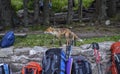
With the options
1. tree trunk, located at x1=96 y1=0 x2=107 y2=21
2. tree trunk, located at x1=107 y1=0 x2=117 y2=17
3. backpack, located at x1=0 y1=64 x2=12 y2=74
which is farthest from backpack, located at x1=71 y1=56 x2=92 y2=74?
tree trunk, located at x1=107 y1=0 x2=117 y2=17

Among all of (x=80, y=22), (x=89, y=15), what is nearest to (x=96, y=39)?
(x=80, y=22)

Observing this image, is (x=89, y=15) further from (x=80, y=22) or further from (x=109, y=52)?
(x=109, y=52)

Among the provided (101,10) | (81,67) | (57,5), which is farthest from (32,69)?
(57,5)

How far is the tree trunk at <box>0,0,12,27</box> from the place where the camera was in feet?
A: 36.8

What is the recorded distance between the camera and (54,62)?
24.9 ft

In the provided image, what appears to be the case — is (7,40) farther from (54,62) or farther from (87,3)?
(87,3)

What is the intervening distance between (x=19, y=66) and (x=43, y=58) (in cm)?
78

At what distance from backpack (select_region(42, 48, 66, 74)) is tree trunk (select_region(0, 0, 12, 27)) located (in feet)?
12.4

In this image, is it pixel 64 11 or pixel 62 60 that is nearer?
pixel 62 60

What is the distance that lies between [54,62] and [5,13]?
411 cm

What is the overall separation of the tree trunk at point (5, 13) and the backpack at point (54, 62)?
379 cm

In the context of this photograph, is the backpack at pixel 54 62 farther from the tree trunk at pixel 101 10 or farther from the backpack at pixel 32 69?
the tree trunk at pixel 101 10

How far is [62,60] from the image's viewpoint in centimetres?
760

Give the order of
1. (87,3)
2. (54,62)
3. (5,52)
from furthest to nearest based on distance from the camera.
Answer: (87,3)
(5,52)
(54,62)
